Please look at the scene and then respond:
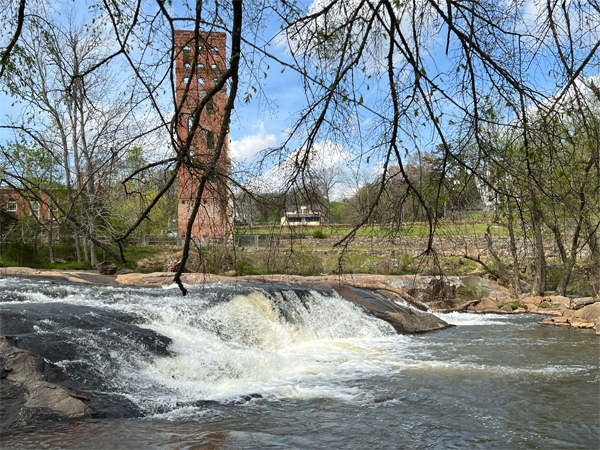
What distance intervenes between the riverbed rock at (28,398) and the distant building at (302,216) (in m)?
3.68

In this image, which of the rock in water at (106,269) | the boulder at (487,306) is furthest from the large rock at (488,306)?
the rock in water at (106,269)

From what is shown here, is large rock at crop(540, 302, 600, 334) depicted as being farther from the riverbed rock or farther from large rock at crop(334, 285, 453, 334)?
the riverbed rock

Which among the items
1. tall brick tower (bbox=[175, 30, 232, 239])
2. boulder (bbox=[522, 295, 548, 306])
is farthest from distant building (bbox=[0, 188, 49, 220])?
boulder (bbox=[522, 295, 548, 306])

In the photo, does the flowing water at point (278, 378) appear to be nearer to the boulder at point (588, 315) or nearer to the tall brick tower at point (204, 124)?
the boulder at point (588, 315)

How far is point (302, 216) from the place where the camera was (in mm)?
3246

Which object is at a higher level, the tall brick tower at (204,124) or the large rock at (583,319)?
the tall brick tower at (204,124)

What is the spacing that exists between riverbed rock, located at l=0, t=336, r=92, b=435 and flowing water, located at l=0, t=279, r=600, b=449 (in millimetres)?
242

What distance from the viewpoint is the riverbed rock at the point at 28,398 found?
198 inches

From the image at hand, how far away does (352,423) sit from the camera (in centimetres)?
550

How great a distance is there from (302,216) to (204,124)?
3.04 feet

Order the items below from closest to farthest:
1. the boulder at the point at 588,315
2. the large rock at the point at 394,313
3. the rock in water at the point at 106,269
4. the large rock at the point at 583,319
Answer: the large rock at the point at 583,319
the boulder at the point at 588,315
the large rock at the point at 394,313
the rock in water at the point at 106,269

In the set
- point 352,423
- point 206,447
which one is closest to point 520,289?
point 352,423

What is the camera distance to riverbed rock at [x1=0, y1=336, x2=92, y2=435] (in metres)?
5.02

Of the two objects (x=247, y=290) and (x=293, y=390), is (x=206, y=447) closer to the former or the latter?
(x=293, y=390)
